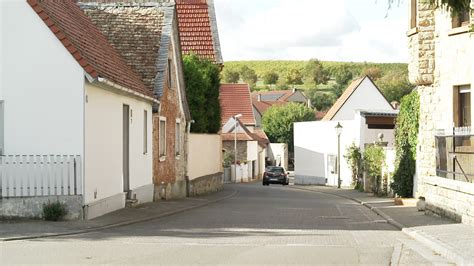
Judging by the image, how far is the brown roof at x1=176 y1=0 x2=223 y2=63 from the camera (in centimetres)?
4394

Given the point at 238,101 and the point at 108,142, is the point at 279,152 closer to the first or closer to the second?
the point at 238,101

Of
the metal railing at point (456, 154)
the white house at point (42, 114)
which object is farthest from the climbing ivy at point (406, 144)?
the white house at point (42, 114)

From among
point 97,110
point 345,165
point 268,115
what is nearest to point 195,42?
point 345,165

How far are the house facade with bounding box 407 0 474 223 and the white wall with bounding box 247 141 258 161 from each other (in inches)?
1791

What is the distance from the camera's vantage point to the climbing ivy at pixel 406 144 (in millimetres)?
29188

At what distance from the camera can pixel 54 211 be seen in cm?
1809

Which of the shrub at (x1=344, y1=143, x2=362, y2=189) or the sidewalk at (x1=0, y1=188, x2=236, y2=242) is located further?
the shrub at (x1=344, y1=143, x2=362, y2=189)

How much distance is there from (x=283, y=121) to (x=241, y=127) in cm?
3213

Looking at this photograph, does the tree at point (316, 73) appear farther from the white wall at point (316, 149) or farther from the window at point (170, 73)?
the window at point (170, 73)

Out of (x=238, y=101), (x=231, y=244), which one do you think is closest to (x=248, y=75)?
(x=238, y=101)

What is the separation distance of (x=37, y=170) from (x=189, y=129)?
18033 mm

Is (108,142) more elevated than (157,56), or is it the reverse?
(157,56)

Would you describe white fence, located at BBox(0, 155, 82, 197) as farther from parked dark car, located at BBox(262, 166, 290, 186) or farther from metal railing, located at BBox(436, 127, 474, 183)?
parked dark car, located at BBox(262, 166, 290, 186)

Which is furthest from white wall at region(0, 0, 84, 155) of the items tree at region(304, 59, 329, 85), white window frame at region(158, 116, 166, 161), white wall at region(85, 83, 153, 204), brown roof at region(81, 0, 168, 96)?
tree at region(304, 59, 329, 85)
